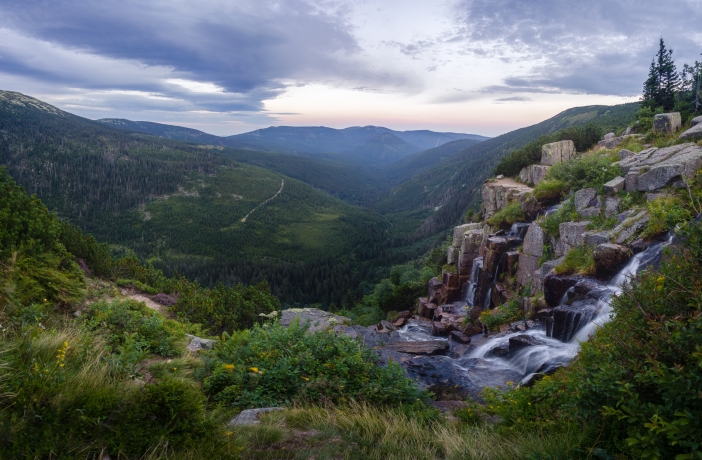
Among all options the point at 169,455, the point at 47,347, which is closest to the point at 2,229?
the point at 47,347

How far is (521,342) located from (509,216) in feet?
34.0

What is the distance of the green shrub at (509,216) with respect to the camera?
2105 centimetres

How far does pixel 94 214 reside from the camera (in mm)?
157250

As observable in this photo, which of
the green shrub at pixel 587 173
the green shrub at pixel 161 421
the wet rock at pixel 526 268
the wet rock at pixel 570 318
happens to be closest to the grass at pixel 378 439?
the green shrub at pixel 161 421

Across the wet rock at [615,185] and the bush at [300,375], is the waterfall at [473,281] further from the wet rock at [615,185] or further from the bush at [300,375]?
the bush at [300,375]

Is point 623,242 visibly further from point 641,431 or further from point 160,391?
point 160,391

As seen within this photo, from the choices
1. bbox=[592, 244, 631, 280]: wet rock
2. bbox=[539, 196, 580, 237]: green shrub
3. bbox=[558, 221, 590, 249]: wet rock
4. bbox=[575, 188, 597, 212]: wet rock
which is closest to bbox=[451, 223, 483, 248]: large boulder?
bbox=[539, 196, 580, 237]: green shrub

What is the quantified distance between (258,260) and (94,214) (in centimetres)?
8991

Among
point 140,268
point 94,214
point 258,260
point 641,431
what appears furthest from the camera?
point 94,214

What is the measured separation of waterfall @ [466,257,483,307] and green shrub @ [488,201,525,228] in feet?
8.06

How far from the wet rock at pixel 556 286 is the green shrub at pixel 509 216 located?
25.6ft

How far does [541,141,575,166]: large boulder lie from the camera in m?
26.3

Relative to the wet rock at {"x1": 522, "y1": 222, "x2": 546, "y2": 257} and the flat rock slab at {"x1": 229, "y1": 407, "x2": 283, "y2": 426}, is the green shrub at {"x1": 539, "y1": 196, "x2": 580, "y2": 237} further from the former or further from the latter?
the flat rock slab at {"x1": 229, "y1": 407, "x2": 283, "y2": 426}

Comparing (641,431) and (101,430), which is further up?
(641,431)
